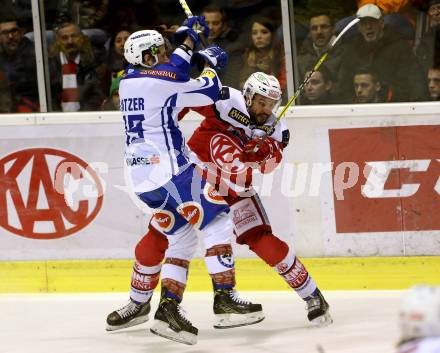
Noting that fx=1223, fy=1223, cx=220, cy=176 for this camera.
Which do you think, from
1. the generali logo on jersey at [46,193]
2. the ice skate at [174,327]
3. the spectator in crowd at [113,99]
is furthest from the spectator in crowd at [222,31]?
the ice skate at [174,327]

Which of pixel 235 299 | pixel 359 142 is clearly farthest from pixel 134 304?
pixel 359 142

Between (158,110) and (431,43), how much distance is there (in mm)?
1846

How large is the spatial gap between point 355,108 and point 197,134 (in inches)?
41.6

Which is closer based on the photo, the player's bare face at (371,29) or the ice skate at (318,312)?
the ice skate at (318,312)

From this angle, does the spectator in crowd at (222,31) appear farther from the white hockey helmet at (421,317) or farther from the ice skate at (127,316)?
the white hockey helmet at (421,317)

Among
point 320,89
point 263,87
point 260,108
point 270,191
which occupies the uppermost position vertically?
point 263,87

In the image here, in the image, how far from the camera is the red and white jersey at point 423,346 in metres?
2.82

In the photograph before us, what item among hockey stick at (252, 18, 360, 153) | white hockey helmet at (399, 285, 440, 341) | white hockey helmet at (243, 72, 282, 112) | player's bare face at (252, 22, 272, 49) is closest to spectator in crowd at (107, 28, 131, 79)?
player's bare face at (252, 22, 272, 49)

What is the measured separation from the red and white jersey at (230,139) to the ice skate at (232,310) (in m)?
0.50

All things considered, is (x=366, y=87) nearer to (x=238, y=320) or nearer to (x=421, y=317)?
(x=238, y=320)

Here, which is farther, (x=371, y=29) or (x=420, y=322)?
(x=371, y=29)

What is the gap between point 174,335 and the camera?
5.09 m

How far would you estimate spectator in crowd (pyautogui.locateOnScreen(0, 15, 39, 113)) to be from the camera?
22.4 feet

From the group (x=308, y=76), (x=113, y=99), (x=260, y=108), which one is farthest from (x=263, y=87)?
(x=113, y=99)
